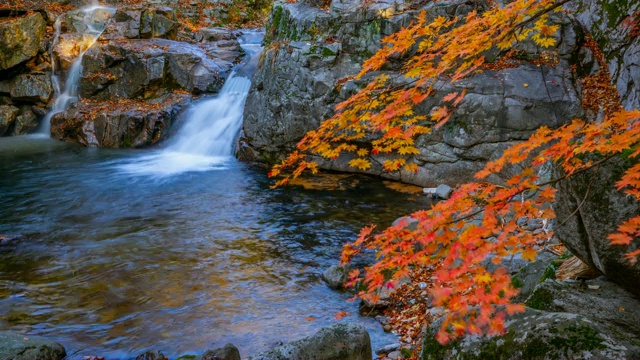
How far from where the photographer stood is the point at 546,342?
2.53 meters

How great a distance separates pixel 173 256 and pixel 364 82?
6.35 metres

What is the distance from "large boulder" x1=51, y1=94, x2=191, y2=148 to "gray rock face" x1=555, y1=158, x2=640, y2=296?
1419cm

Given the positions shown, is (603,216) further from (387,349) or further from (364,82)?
(364,82)

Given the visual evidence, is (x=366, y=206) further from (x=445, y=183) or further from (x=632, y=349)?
(x=632, y=349)

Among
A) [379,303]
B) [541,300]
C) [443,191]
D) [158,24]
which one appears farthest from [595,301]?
[158,24]

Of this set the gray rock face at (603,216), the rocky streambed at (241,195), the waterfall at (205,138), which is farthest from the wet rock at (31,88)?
the gray rock face at (603,216)

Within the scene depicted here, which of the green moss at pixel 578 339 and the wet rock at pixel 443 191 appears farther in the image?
the wet rock at pixel 443 191

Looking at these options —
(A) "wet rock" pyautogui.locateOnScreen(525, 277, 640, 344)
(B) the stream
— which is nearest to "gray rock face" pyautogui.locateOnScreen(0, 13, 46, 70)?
(B) the stream

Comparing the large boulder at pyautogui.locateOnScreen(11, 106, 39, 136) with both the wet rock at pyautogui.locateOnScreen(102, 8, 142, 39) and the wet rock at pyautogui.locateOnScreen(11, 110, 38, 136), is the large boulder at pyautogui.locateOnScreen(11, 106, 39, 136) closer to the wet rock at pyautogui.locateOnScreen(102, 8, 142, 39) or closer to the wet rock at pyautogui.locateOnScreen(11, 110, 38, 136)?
the wet rock at pyautogui.locateOnScreen(11, 110, 38, 136)

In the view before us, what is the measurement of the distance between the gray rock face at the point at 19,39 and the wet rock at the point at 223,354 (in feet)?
56.4

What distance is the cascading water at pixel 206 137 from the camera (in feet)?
42.4

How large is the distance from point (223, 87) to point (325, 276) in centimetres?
1185

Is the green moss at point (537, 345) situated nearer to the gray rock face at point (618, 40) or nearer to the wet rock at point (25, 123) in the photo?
the gray rock face at point (618, 40)

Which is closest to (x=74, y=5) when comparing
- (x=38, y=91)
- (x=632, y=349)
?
(x=38, y=91)
